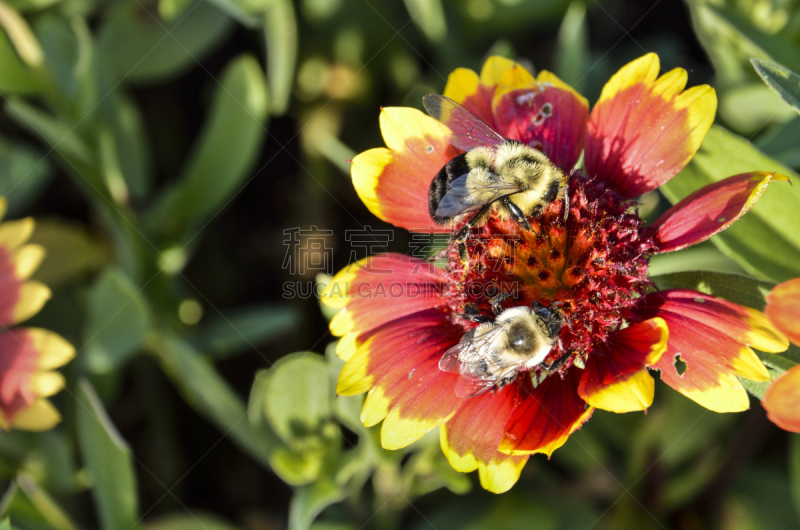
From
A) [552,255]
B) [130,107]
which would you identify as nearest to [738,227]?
[552,255]

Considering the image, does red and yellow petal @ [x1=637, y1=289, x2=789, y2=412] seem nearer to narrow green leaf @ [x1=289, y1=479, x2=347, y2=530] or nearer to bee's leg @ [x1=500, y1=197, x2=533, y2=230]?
bee's leg @ [x1=500, y1=197, x2=533, y2=230]

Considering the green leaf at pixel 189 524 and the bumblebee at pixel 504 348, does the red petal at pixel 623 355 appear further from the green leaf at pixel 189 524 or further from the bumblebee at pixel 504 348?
the green leaf at pixel 189 524

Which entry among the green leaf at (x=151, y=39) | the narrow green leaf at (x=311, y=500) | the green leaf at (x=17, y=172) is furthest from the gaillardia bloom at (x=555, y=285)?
the green leaf at (x=17, y=172)

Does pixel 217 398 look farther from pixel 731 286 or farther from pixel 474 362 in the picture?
pixel 731 286

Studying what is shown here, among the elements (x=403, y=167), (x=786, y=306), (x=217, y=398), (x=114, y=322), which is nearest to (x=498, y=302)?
(x=403, y=167)

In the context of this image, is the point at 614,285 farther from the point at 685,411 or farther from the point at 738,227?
the point at 685,411

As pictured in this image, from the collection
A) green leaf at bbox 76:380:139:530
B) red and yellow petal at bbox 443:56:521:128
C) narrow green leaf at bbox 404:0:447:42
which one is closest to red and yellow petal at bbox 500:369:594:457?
red and yellow petal at bbox 443:56:521:128
